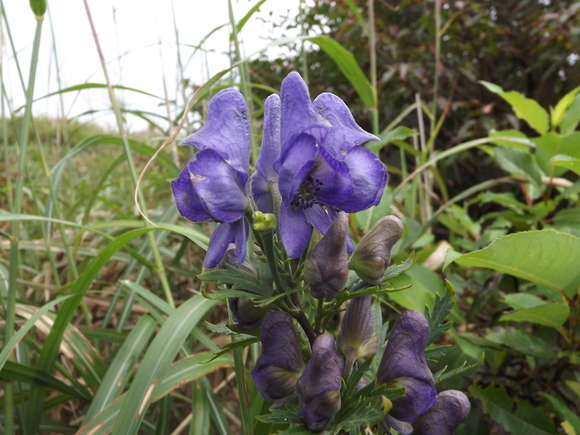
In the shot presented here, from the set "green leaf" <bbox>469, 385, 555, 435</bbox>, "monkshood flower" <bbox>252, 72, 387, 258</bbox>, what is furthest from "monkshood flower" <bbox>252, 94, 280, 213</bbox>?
"green leaf" <bbox>469, 385, 555, 435</bbox>

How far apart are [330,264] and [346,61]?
0.77 metres

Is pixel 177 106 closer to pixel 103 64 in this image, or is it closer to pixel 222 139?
pixel 103 64

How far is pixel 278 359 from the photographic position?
0.54m

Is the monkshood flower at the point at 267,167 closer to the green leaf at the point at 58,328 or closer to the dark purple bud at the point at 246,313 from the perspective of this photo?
the dark purple bud at the point at 246,313

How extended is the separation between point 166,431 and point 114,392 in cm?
16

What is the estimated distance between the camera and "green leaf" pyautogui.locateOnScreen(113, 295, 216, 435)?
2.41ft

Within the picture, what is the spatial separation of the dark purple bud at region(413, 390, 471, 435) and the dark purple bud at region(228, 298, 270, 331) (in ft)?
0.85

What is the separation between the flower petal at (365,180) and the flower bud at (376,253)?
41mm

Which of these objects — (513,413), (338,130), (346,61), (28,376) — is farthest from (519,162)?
(28,376)

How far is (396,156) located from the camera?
2568mm

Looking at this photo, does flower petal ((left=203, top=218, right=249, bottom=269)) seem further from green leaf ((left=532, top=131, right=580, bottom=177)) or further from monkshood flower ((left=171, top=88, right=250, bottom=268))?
green leaf ((left=532, top=131, right=580, bottom=177))

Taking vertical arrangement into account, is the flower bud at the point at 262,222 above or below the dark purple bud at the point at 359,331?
above

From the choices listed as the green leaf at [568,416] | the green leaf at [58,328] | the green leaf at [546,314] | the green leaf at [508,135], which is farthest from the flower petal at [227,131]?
the green leaf at [508,135]

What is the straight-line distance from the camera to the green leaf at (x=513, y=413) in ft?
2.74
